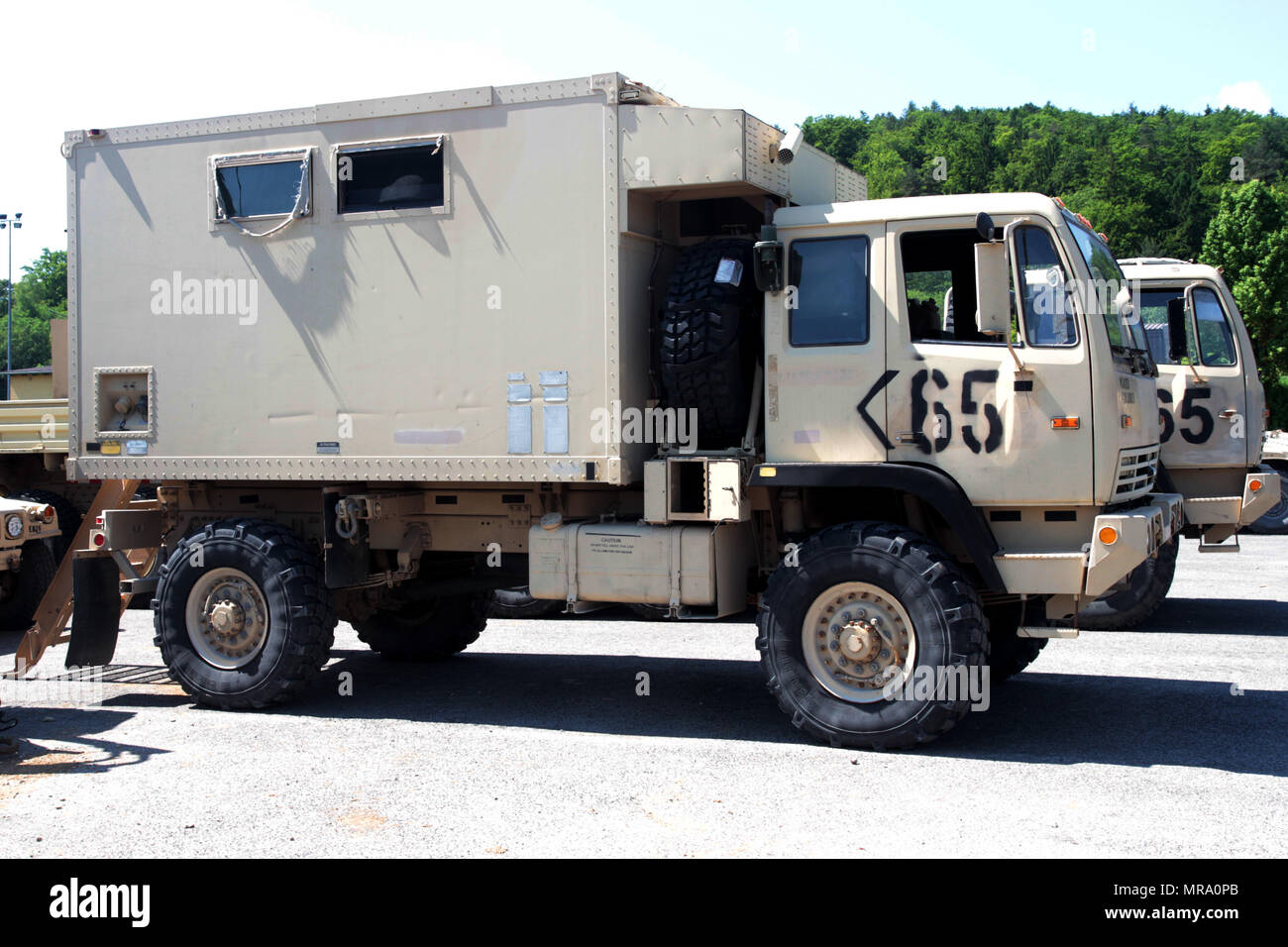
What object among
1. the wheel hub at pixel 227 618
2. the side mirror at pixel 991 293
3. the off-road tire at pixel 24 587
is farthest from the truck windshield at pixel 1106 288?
the off-road tire at pixel 24 587

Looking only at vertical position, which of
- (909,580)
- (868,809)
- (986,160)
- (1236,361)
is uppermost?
(986,160)

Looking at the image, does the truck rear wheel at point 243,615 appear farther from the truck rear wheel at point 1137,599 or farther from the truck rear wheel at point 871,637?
the truck rear wheel at point 1137,599

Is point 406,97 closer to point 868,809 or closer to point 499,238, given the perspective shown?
point 499,238

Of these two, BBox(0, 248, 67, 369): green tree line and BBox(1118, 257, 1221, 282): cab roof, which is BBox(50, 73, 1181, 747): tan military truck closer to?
BBox(1118, 257, 1221, 282): cab roof

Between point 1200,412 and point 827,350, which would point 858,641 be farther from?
point 1200,412

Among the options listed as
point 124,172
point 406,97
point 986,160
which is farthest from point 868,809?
point 986,160

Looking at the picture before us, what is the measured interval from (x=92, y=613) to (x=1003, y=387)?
6.53m

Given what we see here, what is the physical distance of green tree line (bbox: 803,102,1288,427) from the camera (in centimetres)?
6147

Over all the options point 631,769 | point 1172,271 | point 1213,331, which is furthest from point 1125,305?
point 1172,271

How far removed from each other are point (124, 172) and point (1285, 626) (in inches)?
446

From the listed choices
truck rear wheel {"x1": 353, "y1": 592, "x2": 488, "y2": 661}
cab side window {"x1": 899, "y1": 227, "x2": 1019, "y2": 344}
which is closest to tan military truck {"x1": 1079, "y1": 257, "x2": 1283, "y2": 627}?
cab side window {"x1": 899, "y1": 227, "x2": 1019, "y2": 344}

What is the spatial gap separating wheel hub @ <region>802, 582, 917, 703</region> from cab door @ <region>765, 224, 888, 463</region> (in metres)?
0.84

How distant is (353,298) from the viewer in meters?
8.22

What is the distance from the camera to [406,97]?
8.08m
